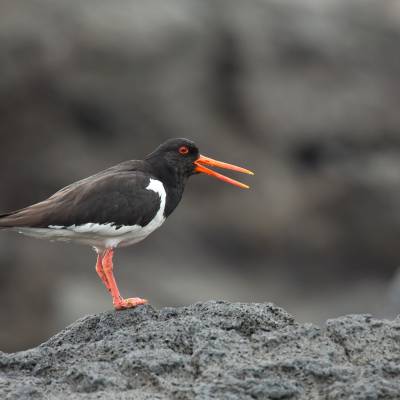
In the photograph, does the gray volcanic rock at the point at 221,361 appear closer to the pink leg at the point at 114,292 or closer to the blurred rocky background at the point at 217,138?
the pink leg at the point at 114,292

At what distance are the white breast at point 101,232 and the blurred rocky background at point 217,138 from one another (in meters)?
7.26

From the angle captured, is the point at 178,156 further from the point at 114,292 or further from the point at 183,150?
the point at 114,292

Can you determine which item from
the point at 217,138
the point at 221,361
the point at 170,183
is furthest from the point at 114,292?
the point at 217,138

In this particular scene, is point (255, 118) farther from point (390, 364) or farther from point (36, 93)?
point (390, 364)

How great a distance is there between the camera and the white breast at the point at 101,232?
6.21m

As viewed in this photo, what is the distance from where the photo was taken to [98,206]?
246 inches

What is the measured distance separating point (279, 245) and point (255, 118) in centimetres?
231

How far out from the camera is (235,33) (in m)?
15.9

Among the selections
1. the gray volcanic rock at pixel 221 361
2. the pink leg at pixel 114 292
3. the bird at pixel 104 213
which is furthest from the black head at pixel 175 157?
the gray volcanic rock at pixel 221 361

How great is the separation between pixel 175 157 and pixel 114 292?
1.37 metres

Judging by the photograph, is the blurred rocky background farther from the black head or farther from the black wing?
the black wing

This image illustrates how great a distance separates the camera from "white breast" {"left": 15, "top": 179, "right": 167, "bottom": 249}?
6.21 m

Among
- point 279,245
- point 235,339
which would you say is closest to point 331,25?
point 279,245

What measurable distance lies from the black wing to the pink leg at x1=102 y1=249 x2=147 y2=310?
1.10ft
